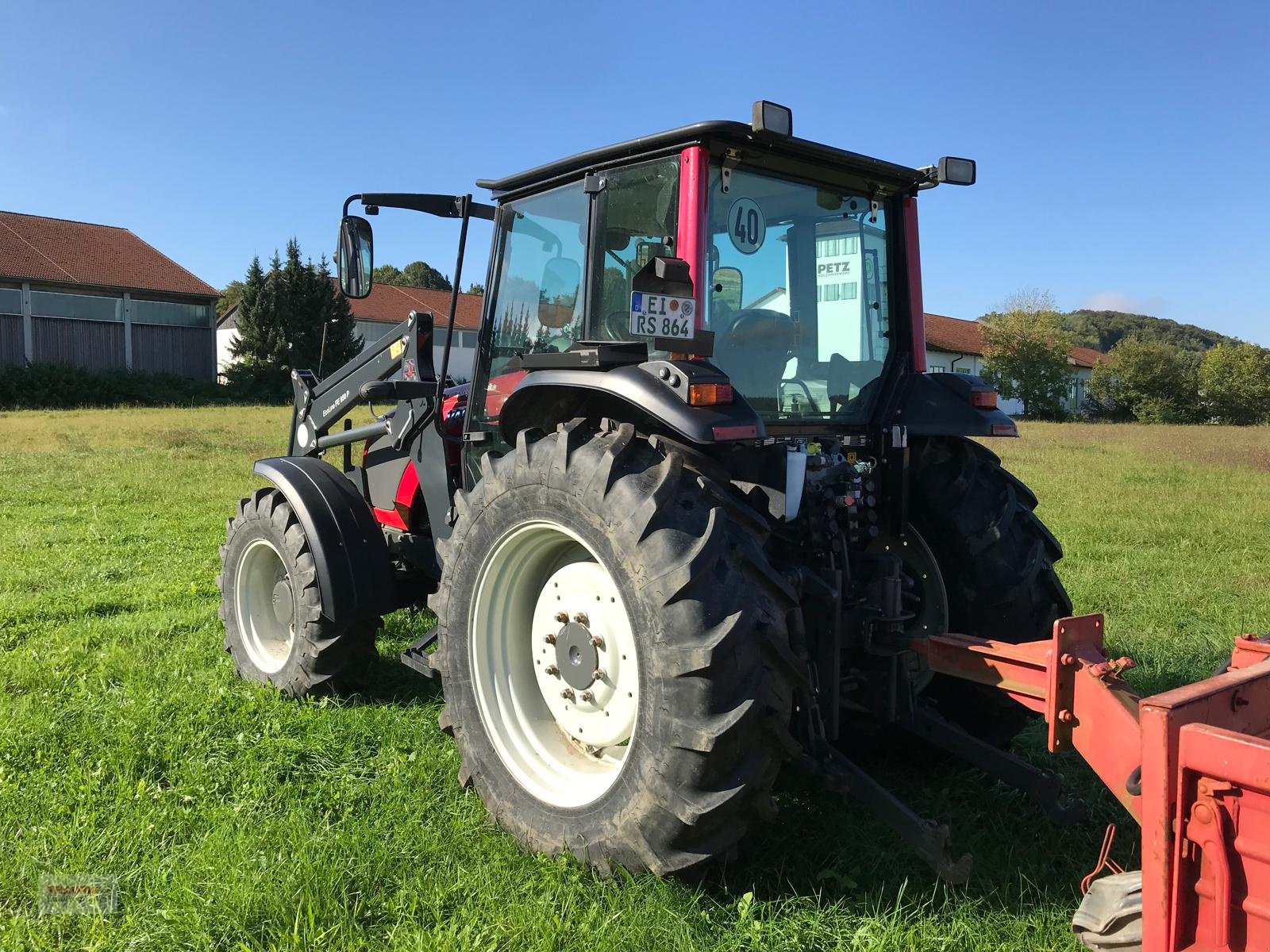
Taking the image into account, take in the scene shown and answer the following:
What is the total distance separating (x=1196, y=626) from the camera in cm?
588

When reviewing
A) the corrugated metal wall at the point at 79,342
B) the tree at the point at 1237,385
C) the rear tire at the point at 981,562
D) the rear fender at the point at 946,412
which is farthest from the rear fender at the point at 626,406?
the tree at the point at 1237,385

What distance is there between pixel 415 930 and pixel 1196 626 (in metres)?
5.26

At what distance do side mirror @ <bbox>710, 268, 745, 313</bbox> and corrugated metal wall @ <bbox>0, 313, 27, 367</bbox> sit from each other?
39609 mm

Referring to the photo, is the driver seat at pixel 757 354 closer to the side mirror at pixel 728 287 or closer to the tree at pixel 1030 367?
the side mirror at pixel 728 287

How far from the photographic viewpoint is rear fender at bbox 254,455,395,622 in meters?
4.36

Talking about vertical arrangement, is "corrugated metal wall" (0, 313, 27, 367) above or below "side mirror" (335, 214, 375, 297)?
above

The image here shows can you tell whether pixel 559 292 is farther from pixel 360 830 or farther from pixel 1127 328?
pixel 1127 328

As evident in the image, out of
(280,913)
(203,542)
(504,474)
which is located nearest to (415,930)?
(280,913)

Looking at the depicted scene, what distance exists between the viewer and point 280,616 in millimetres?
4805

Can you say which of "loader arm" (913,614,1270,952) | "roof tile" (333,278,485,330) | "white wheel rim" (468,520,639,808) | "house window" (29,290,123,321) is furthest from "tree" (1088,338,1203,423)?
"loader arm" (913,614,1270,952)

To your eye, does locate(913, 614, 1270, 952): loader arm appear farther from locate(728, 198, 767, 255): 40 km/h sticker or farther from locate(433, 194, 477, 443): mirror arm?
locate(433, 194, 477, 443): mirror arm

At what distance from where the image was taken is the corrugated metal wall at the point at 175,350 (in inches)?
1519

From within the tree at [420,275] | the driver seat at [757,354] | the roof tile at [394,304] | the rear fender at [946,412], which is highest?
the tree at [420,275]

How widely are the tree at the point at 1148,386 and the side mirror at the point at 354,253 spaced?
171ft
